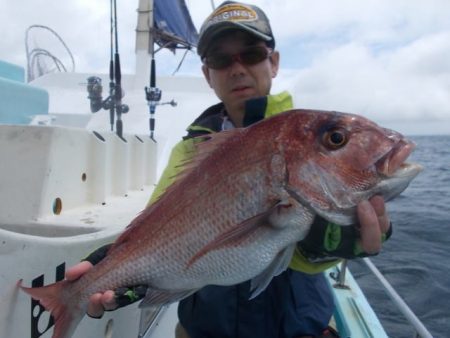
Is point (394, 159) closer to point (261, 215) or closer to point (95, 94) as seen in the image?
point (261, 215)

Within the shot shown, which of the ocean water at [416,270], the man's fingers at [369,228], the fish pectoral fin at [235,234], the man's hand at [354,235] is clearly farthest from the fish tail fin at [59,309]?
the ocean water at [416,270]

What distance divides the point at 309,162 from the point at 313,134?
0.10 meters

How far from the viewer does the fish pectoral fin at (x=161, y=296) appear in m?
1.46

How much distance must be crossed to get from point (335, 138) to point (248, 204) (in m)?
0.36

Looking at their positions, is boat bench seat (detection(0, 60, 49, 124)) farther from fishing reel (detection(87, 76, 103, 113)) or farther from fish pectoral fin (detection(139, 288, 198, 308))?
fish pectoral fin (detection(139, 288, 198, 308))

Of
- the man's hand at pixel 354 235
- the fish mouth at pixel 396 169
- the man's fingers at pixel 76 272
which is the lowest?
the man's fingers at pixel 76 272

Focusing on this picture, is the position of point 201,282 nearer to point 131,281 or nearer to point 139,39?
point 131,281

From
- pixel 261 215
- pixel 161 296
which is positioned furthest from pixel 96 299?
pixel 261 215

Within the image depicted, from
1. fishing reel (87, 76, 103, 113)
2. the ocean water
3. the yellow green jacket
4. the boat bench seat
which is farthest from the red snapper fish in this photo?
fishing reel (87, 76, 103, 113)

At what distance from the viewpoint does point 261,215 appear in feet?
4.22

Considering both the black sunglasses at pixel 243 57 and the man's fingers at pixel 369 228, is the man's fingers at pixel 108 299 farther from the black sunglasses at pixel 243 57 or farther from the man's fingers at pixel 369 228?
the black sunglasses at pixel 243 57

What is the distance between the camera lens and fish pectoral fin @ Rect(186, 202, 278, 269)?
129cm

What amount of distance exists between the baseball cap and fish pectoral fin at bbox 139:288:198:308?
1.20 m

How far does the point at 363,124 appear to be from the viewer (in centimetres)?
133
